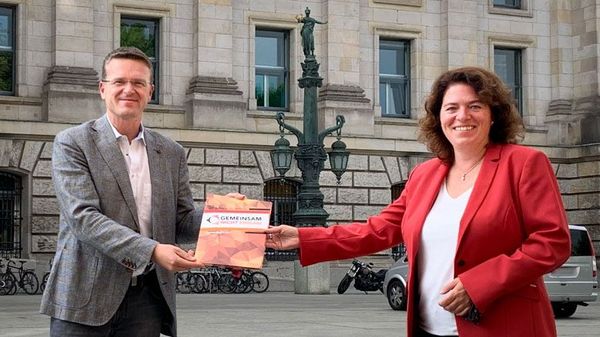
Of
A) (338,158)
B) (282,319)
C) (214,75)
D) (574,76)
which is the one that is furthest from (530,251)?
(574,76)

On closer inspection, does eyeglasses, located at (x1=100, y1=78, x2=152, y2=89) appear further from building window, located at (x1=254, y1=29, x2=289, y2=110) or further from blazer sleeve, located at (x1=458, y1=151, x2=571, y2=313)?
building window, located at (x1=254, y1=29, x2=289, y2=110)

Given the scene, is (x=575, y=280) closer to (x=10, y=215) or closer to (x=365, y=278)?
(x=365, y=278)

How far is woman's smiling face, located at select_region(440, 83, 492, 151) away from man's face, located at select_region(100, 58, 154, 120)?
1.25m

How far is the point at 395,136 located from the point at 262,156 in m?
4.59

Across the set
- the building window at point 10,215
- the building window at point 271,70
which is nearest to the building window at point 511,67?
the building window at point 271,70

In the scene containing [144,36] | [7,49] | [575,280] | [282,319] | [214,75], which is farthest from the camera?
[144,36]

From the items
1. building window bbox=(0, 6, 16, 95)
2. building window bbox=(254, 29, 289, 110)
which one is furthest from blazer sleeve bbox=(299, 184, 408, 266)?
building window bbox=(254, 29, 289, 110)

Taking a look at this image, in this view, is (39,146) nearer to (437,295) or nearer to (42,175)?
(42,175)

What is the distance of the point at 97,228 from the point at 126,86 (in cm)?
62

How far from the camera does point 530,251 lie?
4504 mm

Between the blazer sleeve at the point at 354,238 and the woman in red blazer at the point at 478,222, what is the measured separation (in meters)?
0.09

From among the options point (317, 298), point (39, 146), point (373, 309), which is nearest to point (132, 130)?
point (373, 309)

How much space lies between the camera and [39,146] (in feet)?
99.4

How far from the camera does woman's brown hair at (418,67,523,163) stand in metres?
4.79
